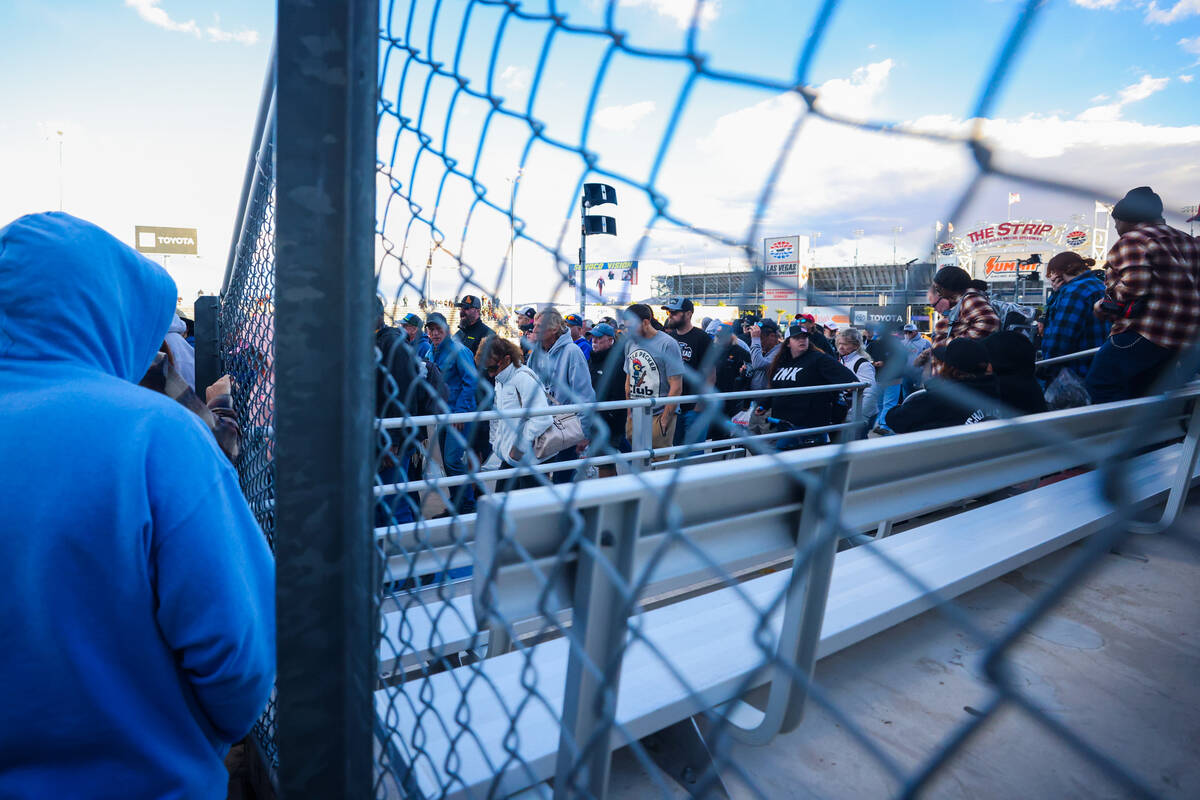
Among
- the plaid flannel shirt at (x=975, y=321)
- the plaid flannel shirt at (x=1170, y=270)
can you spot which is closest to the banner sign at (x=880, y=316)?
the plaid flannel shirt at (x=1170, y=270)

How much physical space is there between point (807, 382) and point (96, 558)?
5.71m

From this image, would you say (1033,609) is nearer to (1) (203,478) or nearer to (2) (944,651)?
(1) (203,478)

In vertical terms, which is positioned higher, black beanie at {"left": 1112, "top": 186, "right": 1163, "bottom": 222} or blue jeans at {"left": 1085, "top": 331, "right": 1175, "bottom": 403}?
black beanie at {"left": 1112, "top": 186, "right": 1163, "bottom": 222}

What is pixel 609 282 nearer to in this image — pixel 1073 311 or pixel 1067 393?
pixel 1067 393

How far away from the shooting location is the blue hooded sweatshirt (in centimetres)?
114

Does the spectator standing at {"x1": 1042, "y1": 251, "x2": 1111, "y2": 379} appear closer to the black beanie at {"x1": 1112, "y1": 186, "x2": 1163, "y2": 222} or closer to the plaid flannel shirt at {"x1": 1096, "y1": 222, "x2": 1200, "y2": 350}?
the plaid flannel shirt at {"x1": 1096, "y1": 222, "x2": 1200, "y2": 350}

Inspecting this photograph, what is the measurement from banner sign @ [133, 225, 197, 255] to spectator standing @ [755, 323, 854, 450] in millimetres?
84905

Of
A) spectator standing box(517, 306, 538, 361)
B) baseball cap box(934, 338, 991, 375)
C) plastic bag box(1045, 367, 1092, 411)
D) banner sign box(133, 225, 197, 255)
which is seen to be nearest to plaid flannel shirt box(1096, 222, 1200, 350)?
spectator standing box(517, 306, 538, 361)

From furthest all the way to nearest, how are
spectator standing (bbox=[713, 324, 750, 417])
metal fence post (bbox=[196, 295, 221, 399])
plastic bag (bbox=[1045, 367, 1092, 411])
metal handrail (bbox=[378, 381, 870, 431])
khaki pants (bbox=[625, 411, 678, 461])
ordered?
spectator standing (bbox=[713, 324, 750, 417]) < khaki pants (bbox=[625, 411, 678, 461]) < plastic bag (bbox=[1045, 367, 1092, 411]) < metal fence post (bbox=[196, 295, 221, 399]) < metal handrail (bbox=[378, 381, 870, 431])

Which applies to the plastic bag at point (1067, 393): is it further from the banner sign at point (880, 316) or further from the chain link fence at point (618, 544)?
the banner sign at point (880, 316)

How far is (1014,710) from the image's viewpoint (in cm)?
188

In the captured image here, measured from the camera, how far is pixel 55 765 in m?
1.20

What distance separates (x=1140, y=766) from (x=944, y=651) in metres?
0.78

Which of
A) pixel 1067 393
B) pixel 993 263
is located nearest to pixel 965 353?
pixel 993 263
